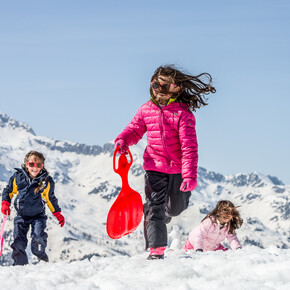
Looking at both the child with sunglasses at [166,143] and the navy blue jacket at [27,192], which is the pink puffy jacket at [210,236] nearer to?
the child with sunglasses at [166,143]

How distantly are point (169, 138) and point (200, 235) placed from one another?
136 inches

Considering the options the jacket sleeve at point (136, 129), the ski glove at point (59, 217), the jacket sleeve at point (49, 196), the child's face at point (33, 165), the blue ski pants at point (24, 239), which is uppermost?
the jacket sleeve at point (136, 129)

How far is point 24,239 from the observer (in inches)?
350

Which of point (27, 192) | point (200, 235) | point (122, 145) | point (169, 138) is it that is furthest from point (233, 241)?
point (27, 192)

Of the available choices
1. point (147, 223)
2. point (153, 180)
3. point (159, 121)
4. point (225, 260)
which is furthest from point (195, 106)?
point (225, 260)

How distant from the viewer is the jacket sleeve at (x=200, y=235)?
33.3 feet

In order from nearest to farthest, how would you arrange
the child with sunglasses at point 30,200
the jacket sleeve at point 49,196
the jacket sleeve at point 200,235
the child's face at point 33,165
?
the child with sunglasses at point 30,200 → the child's face at point 33,165 → the jacket sleeve at point 49,196 → the jacket sleeve at point 200,235

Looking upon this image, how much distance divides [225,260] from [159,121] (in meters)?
2.60

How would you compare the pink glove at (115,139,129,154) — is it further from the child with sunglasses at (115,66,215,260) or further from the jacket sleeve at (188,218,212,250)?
the jacket sleeve at (188,218,212,250)

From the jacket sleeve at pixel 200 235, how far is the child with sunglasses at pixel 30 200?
3026 mm

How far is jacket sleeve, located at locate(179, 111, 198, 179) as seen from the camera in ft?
23.3

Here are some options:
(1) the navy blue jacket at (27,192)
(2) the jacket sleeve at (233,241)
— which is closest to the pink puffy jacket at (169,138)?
(1) the navy blue jacket at (27,192)

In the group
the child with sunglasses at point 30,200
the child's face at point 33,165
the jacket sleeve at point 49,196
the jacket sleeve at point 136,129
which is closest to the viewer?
the jacket sleeve at point 136,129

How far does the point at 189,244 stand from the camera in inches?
424
